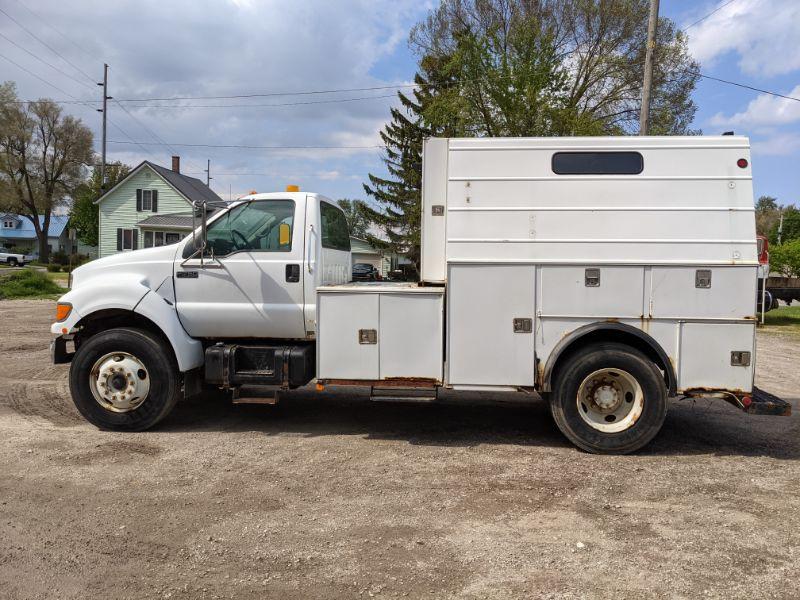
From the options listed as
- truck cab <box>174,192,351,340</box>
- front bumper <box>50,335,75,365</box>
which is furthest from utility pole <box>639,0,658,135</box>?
front bumper <box>50,335,75,365</box>

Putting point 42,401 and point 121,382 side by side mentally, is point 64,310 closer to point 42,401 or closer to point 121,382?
point 121,382

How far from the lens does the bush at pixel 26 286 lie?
24234 millimetres

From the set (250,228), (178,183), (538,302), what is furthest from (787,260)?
(178,183)

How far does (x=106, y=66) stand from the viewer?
40.5 m

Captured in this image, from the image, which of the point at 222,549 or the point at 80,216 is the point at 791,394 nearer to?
the point at 222,549

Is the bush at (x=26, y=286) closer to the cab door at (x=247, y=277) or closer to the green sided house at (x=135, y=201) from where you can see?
the green sided house at (x=135, y=201)

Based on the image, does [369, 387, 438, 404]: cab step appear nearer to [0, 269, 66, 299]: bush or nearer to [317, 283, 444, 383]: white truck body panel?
[317, 283, 444, 383]: white truck body panel

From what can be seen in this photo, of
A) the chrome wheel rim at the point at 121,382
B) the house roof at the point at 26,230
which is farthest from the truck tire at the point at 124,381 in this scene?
the house roof at the point at 26,230

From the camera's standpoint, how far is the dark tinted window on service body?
561 cm

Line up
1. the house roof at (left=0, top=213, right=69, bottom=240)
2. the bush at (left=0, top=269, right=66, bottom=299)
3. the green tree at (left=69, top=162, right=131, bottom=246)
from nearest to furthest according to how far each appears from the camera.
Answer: the bush at (left=0, top=269, right=66, bottom=299) < the green tree at (left=69, top=162, right=131, bottom=246) < the house roof at (left=0, top=213, right=69, bottom=240)

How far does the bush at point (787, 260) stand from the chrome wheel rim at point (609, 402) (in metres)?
24.6

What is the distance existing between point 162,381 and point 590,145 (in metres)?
4.76

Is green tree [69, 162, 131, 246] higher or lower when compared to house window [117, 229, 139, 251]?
higher

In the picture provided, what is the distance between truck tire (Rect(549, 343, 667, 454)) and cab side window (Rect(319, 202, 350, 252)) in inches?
111
